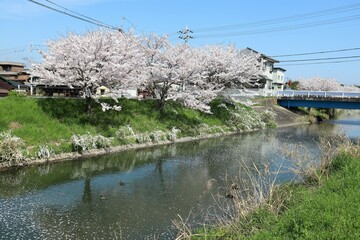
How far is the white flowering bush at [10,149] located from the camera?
60.0 feet

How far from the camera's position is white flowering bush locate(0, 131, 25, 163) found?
18.3 meters

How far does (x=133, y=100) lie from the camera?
3291 cm

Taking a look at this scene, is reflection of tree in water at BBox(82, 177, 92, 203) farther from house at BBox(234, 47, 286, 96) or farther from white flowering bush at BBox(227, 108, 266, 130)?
house at BBox(234, 47, 286, 96)

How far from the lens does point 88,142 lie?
22.7m

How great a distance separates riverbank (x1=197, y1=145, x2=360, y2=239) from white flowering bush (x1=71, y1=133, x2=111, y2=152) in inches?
553

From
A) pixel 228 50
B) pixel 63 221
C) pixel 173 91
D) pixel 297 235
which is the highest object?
pixel 228 50

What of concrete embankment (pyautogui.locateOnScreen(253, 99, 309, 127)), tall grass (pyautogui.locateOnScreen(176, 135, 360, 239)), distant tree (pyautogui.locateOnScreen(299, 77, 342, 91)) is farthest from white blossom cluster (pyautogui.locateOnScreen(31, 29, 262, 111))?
distant tree (pyautogui.locateOnScreen(299, 77, 342, 91))

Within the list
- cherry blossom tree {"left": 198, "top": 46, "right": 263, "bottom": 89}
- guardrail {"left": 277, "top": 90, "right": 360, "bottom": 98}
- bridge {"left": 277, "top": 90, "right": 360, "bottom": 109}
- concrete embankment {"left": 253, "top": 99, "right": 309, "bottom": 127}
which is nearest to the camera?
cherry blossom tree {"left": 198, "top": 46, "right": 263, "bottom": 89}

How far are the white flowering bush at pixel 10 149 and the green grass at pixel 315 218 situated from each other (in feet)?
44.9

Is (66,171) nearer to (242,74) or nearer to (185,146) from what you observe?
(185,146)

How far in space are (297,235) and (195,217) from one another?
5517mm

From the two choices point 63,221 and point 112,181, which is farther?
point 112,181

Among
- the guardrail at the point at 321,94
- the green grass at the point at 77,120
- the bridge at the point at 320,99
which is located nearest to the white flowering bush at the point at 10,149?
the green grass at the point at 77,120

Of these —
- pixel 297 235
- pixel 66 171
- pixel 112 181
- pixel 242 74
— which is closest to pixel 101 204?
pixel 112 181
